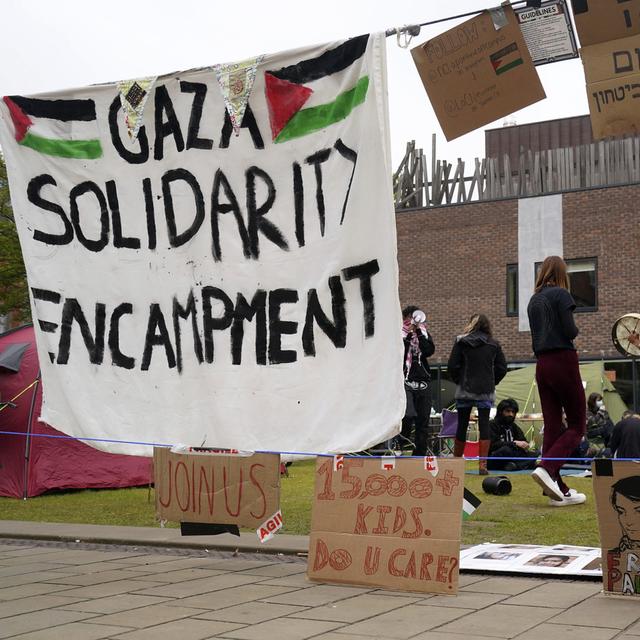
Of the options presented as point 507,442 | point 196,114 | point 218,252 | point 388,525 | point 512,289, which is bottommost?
point 507,442

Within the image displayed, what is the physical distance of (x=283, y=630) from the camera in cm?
434

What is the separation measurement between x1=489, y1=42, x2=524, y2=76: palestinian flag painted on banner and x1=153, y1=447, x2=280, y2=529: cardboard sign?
2684 mm

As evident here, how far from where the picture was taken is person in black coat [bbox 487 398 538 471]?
37.6ft

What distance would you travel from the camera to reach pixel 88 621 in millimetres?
4578

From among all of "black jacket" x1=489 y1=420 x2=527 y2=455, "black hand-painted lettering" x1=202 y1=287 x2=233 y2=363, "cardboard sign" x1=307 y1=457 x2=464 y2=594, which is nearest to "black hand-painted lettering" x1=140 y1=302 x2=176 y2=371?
"black hand-painted lettering" x1=202 y1=287 x2=233 y2=363

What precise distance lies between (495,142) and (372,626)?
26.6 meters

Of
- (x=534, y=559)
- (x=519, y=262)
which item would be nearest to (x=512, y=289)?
(x=519, y=262)

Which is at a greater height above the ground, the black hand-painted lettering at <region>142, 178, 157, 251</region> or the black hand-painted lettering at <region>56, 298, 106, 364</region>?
the black hand-painted lettering at <region>142, 178, 157, 251</region>

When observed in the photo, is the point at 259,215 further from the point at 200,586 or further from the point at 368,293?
the point at 200,586

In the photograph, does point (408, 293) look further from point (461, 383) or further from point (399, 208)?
point (461, 383)

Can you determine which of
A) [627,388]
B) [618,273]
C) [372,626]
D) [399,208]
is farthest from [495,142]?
[372,626]

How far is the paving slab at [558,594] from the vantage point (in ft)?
15.9

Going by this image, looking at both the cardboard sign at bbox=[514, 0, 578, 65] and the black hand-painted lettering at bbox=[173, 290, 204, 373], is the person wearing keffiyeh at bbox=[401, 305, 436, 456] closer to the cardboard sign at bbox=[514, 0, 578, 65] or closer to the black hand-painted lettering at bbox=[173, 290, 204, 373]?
the black hand-painted lettering at bbox=[173, 290, 204, 373]

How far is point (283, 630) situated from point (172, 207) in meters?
2.42
